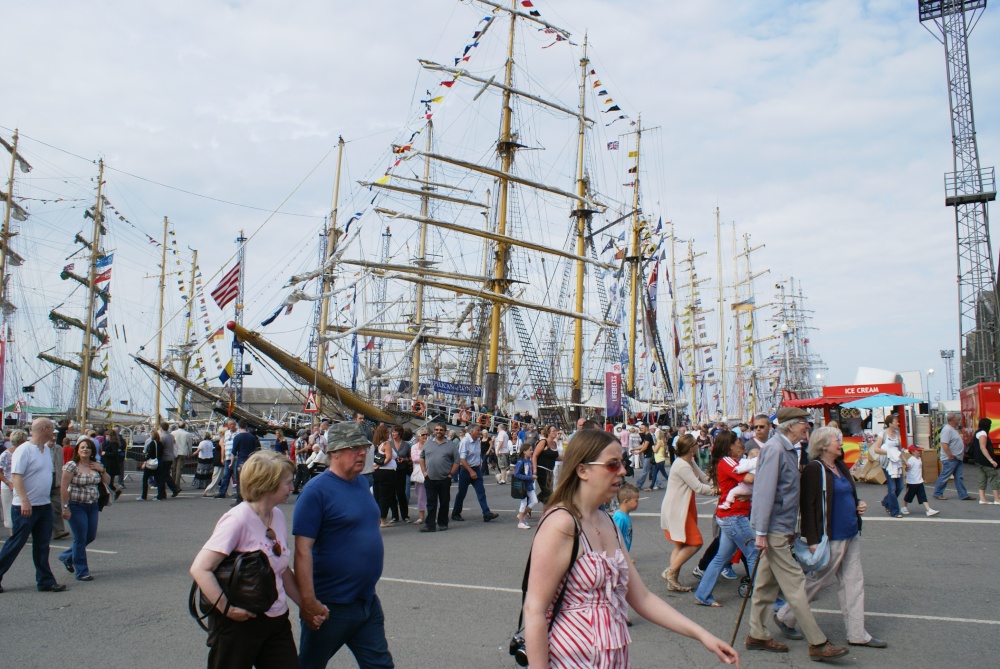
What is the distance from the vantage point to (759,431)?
7.50 m

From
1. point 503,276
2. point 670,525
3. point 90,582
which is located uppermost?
point 503,276

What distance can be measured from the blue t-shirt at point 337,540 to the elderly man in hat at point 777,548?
2.98m

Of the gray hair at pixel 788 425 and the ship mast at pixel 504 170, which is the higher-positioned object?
the ship mast at pixel 504 170

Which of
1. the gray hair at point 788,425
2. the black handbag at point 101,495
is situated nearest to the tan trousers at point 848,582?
the gray hair at point 788,425

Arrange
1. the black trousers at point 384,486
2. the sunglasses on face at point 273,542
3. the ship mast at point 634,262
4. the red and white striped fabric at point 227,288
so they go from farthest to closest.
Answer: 1. the ship mast at point 634,262
2. the red and white striped fabric at point 227,288
3. the black trousers at point 384,486
4. the sunglasses on face at point 273,542

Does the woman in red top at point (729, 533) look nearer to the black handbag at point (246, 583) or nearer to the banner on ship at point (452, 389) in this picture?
the black handbag at point (246, 583)

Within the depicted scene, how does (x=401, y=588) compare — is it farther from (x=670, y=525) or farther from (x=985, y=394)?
(x=985, y=394)

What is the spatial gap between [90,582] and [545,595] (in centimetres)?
678

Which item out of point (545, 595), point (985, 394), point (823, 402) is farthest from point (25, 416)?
point (545, 595)

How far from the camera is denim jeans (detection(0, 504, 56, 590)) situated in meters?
6.65

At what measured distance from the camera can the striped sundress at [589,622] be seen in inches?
92.4

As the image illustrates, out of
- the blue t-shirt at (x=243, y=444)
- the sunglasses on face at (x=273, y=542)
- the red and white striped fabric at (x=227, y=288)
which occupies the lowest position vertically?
the blue t-shirt at (x=243, y=444)

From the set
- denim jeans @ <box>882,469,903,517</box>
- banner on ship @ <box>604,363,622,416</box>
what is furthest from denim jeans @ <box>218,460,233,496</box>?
banner on ship @ <box>604,363,622,416</box>

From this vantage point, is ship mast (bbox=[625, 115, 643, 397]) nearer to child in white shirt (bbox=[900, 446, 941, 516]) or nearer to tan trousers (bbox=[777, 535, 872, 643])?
child in white shirt (bbox=[900, 446, 941, 516])
